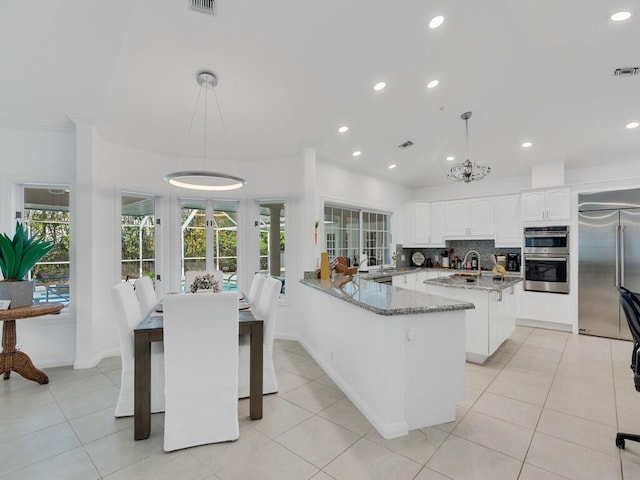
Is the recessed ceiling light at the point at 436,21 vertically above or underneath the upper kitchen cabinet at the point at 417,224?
above

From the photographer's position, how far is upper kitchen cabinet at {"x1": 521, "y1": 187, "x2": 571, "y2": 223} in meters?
4.75

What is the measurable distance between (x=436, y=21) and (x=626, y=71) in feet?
7.65

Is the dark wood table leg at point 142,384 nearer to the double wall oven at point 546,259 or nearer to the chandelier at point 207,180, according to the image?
the chandelier at point 207,180

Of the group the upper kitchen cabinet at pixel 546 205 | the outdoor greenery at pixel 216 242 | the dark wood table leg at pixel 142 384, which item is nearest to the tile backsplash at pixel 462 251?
the upper kitchen cabinet at pixel 546 205

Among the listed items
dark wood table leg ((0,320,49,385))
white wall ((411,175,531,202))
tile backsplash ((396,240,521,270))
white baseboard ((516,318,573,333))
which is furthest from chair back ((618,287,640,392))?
dark wood table leg ((0,320,49,385))

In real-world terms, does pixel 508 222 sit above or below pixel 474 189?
below

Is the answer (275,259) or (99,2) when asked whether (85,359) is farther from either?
(99,2)

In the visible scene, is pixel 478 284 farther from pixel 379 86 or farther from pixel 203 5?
pixel 203 5

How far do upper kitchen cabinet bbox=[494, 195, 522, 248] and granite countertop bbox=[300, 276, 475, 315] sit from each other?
3.52m

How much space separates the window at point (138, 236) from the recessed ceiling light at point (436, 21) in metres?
3.96

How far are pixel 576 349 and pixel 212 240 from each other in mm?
5232

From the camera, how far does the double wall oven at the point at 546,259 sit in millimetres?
4715

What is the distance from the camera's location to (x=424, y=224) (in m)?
6.37

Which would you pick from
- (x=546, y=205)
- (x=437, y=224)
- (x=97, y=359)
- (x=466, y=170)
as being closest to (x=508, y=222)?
(x=546, y=205)
